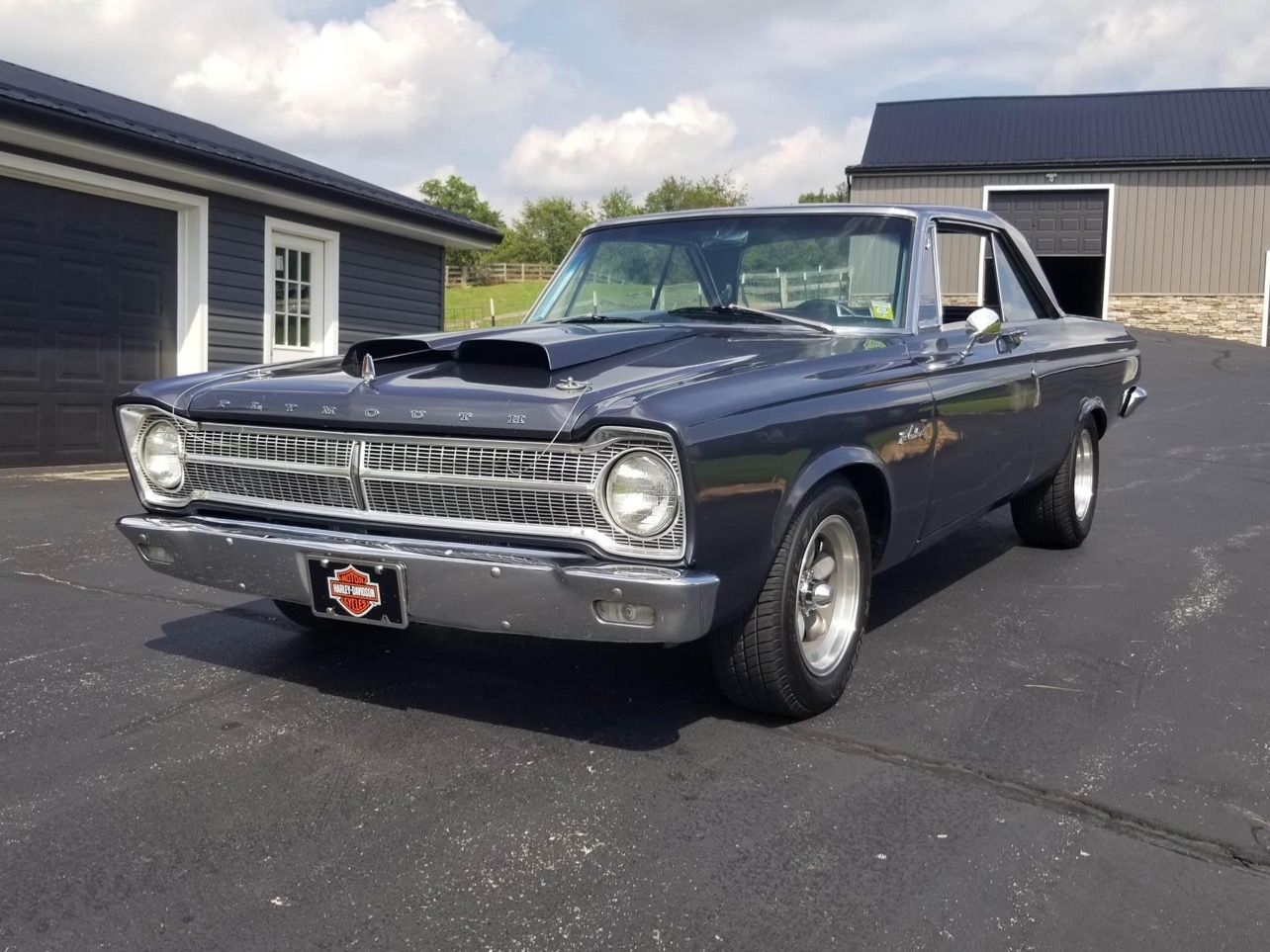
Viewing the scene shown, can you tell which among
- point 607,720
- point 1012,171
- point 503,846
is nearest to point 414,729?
point 607,720

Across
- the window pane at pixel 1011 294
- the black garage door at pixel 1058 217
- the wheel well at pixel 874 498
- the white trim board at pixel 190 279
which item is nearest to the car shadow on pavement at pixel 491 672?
the wheel well at pixel 874 498

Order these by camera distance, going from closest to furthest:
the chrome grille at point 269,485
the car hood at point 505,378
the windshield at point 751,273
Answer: the car hood at point 505,378 → the chrome grille at point 269,485 → the windshield at point 751,273

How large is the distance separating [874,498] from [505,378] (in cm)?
138

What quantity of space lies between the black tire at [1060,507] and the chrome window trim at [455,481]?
3.52m

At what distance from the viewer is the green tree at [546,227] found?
82000 millimetres

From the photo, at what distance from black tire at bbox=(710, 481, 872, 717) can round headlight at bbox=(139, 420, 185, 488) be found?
181cm

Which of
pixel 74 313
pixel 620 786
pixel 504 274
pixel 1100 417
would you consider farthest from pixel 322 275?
pixel 504 274

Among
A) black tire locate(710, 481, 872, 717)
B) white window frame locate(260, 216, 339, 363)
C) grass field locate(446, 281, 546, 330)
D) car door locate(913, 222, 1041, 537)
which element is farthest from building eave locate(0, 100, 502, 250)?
grass field locate(446, 281, 546, 330)

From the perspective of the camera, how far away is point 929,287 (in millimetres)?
4484

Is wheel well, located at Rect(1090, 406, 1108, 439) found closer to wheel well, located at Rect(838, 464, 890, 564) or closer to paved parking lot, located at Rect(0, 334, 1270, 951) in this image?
paved parking lot, located at Rect(0, 334, 1270, 951)

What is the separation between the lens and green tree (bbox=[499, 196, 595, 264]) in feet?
269

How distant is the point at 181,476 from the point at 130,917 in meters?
1.67

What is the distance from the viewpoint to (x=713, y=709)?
3.71 meters

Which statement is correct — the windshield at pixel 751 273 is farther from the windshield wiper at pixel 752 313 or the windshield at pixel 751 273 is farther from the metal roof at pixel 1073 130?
the metal roof at pixel 1073 130
